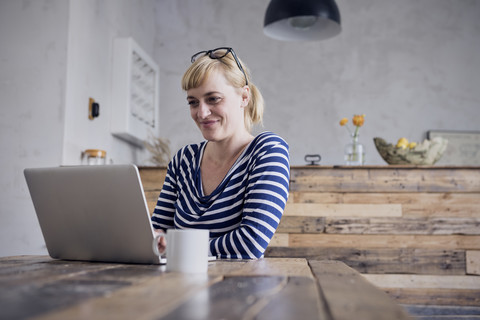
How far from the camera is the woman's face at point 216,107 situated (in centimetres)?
155

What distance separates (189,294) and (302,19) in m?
2.58

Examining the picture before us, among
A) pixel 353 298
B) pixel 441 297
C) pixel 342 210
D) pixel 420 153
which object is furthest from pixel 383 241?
pixel 353 298


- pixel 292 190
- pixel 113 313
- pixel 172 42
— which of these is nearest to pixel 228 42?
pixel 172 42

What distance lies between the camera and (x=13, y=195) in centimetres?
243

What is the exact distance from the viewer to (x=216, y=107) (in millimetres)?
1573

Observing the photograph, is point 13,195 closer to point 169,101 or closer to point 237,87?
point 237,87

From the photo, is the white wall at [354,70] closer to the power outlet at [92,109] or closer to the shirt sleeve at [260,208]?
the power outlet at [92,109]

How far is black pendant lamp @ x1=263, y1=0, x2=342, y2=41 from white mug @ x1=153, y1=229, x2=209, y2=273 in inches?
86.8

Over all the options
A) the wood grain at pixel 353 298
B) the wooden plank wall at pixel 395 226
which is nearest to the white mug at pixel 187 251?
the wood grain at pixel 353 298

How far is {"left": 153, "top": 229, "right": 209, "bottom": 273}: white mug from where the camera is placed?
84 centimetres

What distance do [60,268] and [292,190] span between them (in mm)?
1926

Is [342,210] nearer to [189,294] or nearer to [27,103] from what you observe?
[27,103]

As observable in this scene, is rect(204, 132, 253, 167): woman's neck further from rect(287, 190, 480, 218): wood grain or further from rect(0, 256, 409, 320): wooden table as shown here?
rect(287, 190, 480, 218): wood grain

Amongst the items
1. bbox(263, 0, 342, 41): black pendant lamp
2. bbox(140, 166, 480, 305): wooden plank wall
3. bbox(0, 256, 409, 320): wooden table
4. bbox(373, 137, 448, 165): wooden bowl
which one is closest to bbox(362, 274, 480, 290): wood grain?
bbox(140, 166, 480, 305): wooden plank wall
